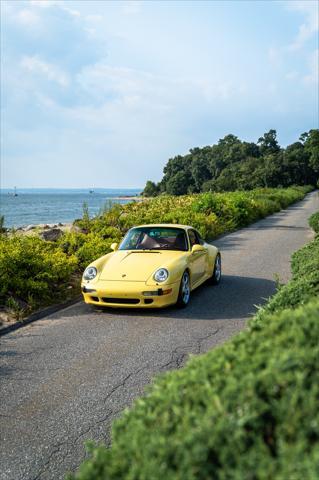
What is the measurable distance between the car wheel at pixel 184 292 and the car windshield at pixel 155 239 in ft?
2.81

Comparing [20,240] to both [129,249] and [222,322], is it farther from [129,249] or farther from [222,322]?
[222,322]

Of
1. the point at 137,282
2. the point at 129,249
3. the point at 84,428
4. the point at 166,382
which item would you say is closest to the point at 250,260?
the point at 129,249

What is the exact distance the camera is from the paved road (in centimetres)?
397

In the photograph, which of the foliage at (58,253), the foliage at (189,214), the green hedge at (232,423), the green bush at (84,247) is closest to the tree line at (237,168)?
the foliage at (189,214)

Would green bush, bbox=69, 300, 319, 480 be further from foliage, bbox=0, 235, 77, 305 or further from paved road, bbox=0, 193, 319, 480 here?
foliage, bbox=0, 235, 77, 305

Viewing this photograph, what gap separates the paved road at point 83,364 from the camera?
156 inches

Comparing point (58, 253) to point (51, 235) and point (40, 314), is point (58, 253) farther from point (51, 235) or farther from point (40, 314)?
point (51, 235)

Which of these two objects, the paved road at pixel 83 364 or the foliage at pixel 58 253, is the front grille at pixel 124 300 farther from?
the foliage at pixel 58 253

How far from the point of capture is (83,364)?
5.66 meters

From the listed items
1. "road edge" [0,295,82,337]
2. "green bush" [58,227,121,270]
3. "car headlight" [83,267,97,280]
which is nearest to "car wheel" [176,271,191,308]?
"car headlight" [83,267,97,280]

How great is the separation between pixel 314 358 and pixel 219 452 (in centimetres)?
54

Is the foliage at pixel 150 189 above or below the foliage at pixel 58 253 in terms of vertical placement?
above

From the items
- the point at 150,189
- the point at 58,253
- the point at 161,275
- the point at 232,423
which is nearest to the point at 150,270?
the point at 161,275

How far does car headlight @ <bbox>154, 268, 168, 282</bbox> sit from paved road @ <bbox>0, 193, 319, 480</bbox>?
1.84 ft
